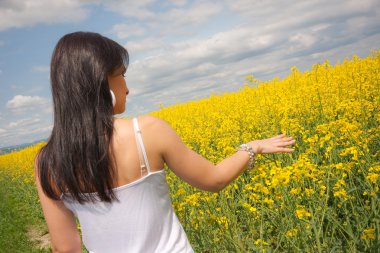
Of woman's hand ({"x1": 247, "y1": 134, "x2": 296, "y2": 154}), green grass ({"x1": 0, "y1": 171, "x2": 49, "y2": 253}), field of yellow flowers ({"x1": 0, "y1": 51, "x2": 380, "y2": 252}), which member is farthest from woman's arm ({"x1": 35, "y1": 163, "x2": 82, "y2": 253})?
green grass ({"x1": 0, "y1": 171, "x2": 49, "y2": 253})

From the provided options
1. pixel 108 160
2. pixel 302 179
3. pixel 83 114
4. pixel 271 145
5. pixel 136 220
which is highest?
pixel 83 114

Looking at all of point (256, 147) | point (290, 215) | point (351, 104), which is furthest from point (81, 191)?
point (351, 104)

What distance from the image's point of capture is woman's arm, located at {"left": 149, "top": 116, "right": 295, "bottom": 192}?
1167 mm

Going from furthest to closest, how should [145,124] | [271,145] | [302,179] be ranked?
[302,179]
[271,145]
[145,124]

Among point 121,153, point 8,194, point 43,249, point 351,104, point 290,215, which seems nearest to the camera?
point 121,153

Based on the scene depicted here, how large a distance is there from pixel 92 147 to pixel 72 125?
0.35ft

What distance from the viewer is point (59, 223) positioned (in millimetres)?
1358

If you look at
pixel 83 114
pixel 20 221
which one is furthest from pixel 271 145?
pixel 20 221

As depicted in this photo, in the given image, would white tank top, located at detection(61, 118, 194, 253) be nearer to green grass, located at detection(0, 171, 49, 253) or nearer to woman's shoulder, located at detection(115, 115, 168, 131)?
woman's shoulder, located at detection(115, 115, 168, 131)

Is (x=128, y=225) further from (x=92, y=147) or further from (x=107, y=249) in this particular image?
(x=92, y=147)

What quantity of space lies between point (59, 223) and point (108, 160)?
0.38 m

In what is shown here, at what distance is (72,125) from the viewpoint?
3.98 feet

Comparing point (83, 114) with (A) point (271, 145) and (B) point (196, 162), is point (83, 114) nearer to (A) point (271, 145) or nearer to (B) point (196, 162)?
(B) point (196, 162)

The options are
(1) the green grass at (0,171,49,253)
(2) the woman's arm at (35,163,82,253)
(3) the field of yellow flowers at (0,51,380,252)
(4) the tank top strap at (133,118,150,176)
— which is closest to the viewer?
(4) the tank top strap at (133,118,150,176)
